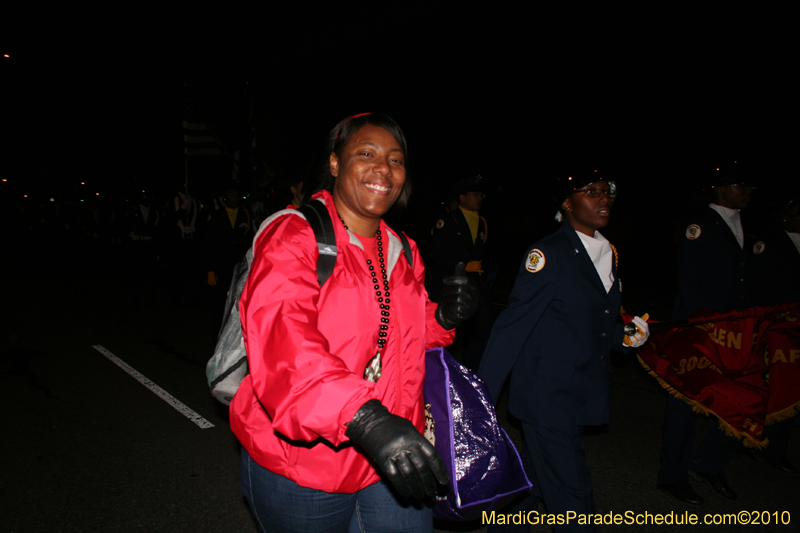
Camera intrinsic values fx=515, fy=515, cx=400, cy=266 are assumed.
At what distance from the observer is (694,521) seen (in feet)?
10.5

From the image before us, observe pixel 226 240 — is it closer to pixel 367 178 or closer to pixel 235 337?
pixel 367 178

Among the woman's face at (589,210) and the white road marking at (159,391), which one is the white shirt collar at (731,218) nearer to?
the woman's face at (589,210)

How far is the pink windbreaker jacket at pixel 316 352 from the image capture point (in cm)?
123

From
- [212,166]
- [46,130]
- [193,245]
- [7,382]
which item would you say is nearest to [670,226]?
[212,166]

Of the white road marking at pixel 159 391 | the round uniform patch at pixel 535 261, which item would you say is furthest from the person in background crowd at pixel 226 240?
the round uniform patch at pixel 535 261

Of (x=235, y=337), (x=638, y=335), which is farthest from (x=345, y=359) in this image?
(x=638, y=335)

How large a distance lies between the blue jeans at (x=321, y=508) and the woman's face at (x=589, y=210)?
176cm

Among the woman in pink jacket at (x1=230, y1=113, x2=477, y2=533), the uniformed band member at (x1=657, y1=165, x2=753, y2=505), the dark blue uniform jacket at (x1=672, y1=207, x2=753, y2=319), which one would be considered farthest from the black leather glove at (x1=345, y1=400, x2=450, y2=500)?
the dark blue uniform jacket at (x1=672, y1=207, x2=753, y2=319)

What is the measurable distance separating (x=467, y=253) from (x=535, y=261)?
3145mm

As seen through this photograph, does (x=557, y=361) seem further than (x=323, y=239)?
Yes

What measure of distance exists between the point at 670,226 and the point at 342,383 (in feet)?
89.4

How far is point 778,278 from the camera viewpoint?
13.1 ft

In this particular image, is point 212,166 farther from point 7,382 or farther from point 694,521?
point 694,521

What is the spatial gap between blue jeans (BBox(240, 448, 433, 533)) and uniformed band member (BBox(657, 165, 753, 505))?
2.44 m
